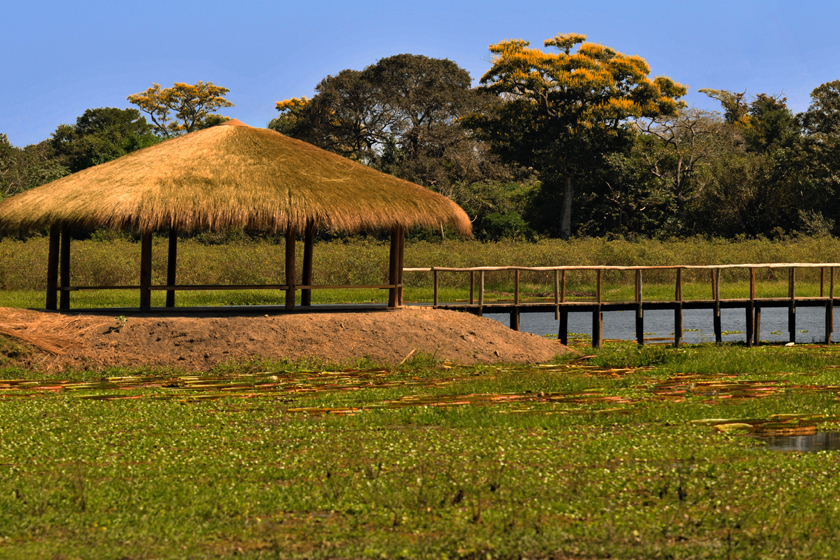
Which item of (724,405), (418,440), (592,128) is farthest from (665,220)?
(418,440)

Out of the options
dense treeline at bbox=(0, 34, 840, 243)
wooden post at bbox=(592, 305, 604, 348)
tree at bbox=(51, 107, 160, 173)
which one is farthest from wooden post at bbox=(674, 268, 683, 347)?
tree at bbox=(51, 107, 160, 173)

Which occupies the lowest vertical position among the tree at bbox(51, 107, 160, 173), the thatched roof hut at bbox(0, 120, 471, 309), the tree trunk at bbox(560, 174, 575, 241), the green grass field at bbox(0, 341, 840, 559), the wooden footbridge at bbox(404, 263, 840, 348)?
the green grass field at bbox(0, 341, 840, 559)

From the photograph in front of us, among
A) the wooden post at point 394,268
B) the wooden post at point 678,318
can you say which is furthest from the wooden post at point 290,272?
the wooden post at point 678,318

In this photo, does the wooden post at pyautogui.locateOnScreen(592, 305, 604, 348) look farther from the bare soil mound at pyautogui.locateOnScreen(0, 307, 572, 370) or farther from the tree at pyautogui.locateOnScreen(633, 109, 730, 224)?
the tree at pyautogui.locateOnScreen(633, 109, 730, 224)

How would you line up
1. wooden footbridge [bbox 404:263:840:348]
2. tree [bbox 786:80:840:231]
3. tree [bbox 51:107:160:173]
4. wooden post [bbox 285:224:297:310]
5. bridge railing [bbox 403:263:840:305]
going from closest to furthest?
wooden post [bbox 285:224:297:310] < bridge railing [bbox 403:263:840:305] < wooden footbridge [bbox 404:263:840:348] < tree [bbox 786:80:840:231] < tree [bbox 51:107:160:173]

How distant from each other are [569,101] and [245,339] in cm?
2939

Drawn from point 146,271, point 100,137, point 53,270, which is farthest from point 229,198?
point 100,137

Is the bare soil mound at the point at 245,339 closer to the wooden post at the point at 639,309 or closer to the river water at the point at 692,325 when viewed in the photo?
the wooden post at the point at 639,309

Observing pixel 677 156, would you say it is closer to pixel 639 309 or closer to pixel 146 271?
pixel 639 309

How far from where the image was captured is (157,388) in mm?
11742

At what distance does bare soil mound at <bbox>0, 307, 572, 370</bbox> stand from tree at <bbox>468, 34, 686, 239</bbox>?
84.7 feet

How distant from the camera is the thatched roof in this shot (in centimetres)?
1549

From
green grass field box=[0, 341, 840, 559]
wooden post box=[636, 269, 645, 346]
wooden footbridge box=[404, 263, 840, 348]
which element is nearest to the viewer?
green grass field box=[0, 341, 840, 559]

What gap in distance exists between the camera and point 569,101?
40656 mm
